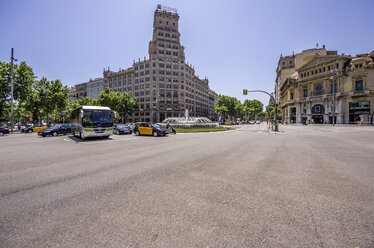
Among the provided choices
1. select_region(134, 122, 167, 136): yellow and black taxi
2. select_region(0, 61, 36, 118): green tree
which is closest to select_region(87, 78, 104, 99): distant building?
select_region(0, 61, 36, 118): green tree

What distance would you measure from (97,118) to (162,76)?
5361cm

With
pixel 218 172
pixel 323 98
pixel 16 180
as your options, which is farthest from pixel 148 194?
pixel 323 98

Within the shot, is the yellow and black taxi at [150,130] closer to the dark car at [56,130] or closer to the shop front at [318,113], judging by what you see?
the dark car at [56,130]

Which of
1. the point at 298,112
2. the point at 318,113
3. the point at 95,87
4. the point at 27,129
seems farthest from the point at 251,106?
the point at 27,129

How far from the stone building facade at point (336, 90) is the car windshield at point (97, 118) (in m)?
42.7

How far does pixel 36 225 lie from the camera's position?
241 centimetres

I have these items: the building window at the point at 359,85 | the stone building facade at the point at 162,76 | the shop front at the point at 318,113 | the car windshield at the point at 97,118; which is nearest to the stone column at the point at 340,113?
the shop front at the point at 318,113

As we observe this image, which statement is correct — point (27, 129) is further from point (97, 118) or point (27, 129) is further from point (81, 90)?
point (81, 90)

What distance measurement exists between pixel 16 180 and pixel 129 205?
12.5ft

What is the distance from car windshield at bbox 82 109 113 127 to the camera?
46.1ft

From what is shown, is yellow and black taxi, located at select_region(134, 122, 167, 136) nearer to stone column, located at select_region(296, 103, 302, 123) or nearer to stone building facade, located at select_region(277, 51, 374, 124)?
stone building facade, located at select_region(277, 51, 374, 124)

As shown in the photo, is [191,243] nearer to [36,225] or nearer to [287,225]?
[287,225]

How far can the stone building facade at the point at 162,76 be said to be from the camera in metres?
64.3

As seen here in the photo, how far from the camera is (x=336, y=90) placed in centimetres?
4569
